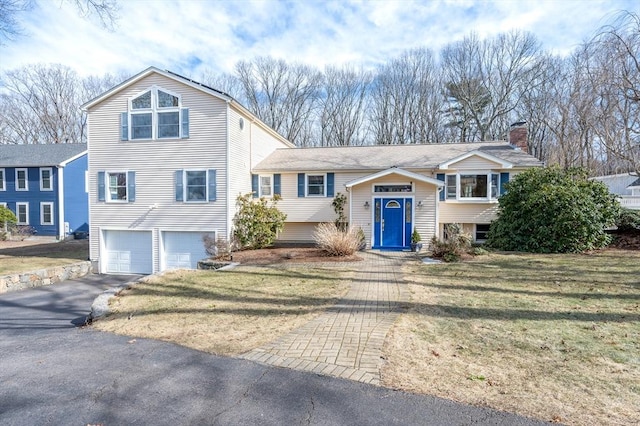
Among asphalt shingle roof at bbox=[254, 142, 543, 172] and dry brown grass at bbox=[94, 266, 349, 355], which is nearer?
dry brown grass at bbox=[94, 266, 349, 355]

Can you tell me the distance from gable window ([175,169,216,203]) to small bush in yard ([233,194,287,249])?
4.57 ft

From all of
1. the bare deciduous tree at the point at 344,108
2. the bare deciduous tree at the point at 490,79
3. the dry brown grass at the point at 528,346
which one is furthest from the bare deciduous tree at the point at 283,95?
the dry brown grass at the point at 528,346

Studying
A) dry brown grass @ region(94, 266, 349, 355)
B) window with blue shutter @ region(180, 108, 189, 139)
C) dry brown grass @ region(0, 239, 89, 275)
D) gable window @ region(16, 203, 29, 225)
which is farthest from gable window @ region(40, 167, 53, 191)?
dry brown grass @ region(94, 266, 349, 355)

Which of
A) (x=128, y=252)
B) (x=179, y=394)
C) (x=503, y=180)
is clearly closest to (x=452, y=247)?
(x=503, y=180)

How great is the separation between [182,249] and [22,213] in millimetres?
17562

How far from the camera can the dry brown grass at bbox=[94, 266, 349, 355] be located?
5039 mm

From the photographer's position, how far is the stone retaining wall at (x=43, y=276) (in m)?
12.4

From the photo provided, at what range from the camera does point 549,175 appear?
1362 centimetres

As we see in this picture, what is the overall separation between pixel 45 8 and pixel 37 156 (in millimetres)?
20011

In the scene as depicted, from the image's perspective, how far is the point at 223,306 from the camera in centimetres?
655

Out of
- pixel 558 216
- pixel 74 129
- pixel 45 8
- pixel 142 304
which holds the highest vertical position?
pixel 74 129

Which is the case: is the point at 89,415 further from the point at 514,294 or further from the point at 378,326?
the point at 514,294

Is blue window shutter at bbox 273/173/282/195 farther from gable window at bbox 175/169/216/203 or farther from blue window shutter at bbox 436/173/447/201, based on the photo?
blue window shutter at bbox 436/173/447/201

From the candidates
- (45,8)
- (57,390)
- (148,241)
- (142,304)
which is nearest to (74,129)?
(148,241)
